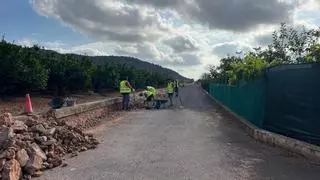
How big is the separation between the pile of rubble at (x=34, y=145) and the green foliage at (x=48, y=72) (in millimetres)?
12569

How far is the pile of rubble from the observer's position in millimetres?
7433

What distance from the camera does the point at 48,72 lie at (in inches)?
1142

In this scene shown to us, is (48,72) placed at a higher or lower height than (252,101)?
higher

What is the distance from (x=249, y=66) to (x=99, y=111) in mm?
8025

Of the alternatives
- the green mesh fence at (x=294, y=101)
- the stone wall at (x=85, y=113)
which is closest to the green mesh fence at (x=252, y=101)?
the green mesh fence at (x=294, y=101)

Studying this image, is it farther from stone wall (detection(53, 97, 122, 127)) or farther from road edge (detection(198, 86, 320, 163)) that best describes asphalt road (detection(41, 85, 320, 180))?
stone wall (detection(53, 97, 122, 127))

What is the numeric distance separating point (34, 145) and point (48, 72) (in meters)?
21.2

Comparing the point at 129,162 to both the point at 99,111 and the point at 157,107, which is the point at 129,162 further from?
the point at 157,107

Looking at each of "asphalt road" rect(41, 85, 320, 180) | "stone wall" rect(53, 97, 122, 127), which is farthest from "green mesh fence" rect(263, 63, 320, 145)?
"stone wall" rect(53, 97, 122, 127)

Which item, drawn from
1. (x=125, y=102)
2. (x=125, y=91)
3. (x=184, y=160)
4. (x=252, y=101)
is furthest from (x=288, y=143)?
(x=125, y=102)

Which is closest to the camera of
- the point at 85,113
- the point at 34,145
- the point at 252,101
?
the point at 34,145

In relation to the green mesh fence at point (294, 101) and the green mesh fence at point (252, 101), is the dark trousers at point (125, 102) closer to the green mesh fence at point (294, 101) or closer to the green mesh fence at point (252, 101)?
the green mesh fence at point (252, 101)

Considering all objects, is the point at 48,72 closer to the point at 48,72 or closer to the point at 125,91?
the point at 48,72

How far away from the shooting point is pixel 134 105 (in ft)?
89.2
